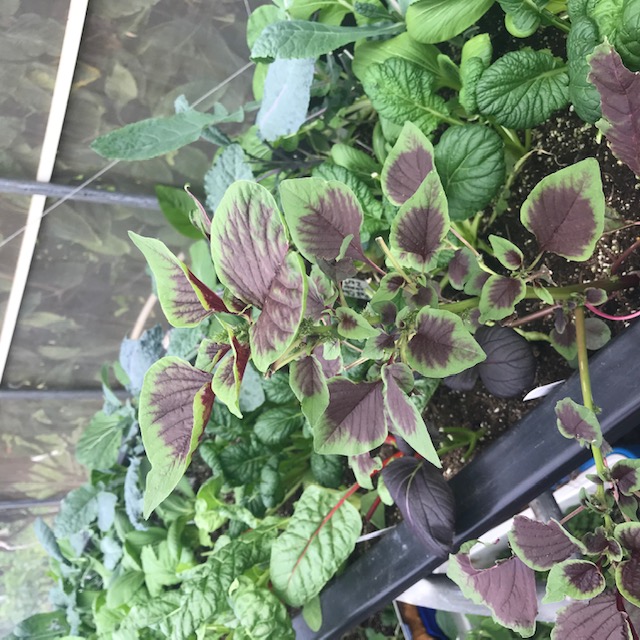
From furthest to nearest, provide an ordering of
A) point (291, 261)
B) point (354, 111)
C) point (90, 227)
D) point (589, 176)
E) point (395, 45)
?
point (90, 227) < point (354, 111) < point (395, 45) < point (589, 176) < point (291, 261)

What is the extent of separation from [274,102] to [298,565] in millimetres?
631

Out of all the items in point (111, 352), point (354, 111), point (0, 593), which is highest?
point (354, 111)

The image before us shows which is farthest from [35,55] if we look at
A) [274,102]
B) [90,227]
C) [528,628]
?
[528,628]

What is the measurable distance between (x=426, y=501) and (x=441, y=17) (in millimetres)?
505

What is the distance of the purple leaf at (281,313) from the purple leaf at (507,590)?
275 mm

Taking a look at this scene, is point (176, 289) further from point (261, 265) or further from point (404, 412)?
point (404, 412)

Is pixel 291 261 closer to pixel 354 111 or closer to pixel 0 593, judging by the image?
pixel 354 111

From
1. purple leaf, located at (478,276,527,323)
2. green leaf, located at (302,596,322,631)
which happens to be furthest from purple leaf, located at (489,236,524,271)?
green leaf, located at (302,596,322,631)

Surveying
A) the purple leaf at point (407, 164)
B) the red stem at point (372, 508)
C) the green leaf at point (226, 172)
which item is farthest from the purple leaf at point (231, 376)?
the red stem at point (372, 508)

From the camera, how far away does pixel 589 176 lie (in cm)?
42

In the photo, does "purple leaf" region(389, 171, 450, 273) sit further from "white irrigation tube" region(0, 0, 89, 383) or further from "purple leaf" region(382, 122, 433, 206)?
"white irrigation tube" region(0, 0, 89, 383)

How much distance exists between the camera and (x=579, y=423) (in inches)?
17.4

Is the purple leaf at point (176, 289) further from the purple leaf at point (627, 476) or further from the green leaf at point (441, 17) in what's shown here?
the green leaf at point (441, 17)

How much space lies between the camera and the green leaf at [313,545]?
78 cm
